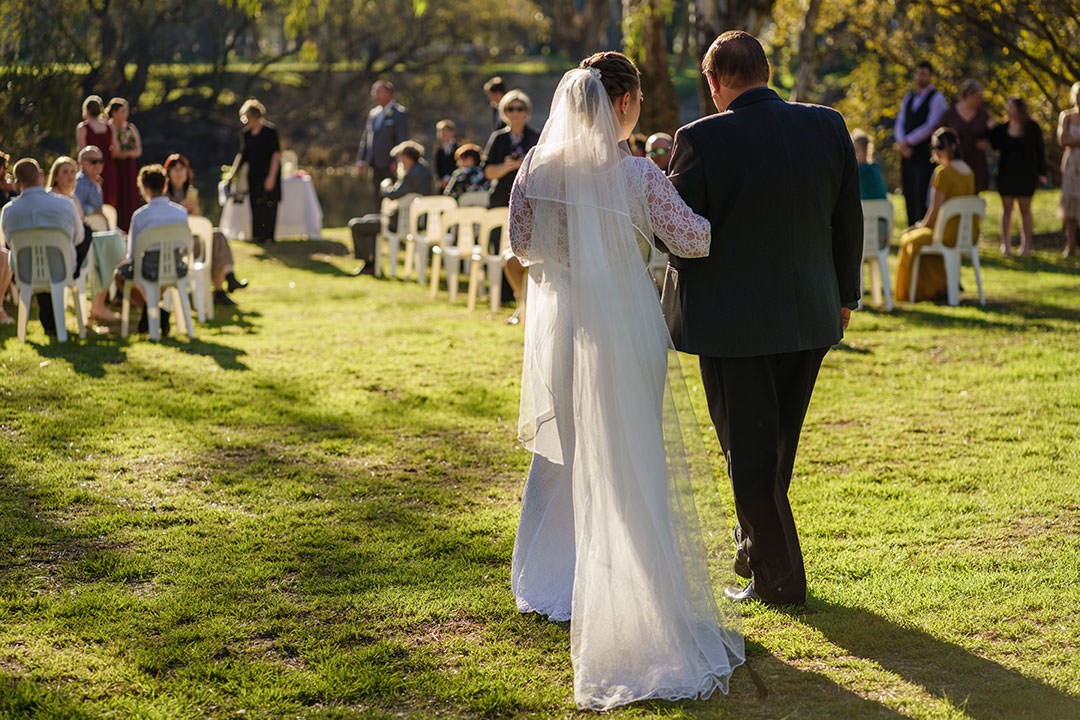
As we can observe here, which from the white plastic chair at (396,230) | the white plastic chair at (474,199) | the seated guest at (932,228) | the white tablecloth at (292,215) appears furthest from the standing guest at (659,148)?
the white tablecloth at (292,215)

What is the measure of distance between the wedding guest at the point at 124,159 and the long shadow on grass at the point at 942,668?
11.5m

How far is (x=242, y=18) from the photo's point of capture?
35531 mm

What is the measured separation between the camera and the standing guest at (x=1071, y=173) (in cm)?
1362

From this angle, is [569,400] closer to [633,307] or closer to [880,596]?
[633,307]

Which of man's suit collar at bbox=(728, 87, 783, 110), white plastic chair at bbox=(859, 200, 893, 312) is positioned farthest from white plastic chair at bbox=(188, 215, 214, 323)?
man's suit collar at bbox=(728, 87, 783, 110)

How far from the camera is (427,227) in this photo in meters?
13.2

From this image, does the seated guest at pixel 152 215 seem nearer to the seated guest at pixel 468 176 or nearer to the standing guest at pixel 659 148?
the standing guest at pixel 659 148

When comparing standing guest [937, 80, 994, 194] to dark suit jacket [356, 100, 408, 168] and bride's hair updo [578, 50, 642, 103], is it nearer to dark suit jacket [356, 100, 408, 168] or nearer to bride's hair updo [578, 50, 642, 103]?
dark suit jacket [356, 100, 408, 168]

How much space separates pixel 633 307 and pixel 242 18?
113 ft

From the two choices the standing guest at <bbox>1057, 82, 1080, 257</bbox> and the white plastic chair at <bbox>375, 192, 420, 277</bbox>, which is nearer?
the standing guest at <bbox>1057, 82, 1080, 257</bbox>

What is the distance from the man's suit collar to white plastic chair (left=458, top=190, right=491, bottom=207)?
868 centimetres

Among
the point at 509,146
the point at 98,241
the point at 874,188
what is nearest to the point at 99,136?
the point at 98,241

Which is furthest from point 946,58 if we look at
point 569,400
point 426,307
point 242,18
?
point 242,18

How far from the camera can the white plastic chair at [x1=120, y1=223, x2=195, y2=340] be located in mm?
9383
